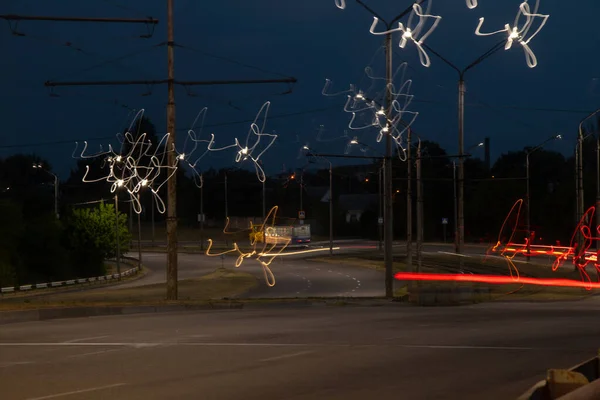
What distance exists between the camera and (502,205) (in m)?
99.3

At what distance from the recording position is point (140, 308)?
89.2 ft

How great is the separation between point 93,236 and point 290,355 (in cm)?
6434

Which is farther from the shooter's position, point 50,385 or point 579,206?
point 579,206

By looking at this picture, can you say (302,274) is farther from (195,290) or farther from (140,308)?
(140,308)

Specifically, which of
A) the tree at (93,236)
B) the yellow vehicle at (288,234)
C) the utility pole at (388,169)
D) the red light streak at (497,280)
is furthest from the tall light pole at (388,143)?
the yellow vehicle at (288,234)

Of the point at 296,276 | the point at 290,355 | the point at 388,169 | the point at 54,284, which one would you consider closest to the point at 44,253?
the point at 54,284

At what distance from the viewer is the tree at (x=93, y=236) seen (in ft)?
253

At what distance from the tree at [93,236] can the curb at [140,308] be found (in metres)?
46.8

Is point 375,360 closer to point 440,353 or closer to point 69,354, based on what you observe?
point 440,353

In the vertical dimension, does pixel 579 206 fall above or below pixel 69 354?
above

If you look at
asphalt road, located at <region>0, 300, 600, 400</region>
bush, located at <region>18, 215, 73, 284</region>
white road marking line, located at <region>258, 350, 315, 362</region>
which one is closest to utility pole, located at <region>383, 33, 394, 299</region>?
asphalt road, located at <region>0, 300, 600, 400</region>

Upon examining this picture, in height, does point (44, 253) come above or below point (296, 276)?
above

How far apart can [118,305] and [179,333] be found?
27.0ft

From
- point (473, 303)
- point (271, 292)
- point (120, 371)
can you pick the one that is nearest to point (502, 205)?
point (271, 292)
